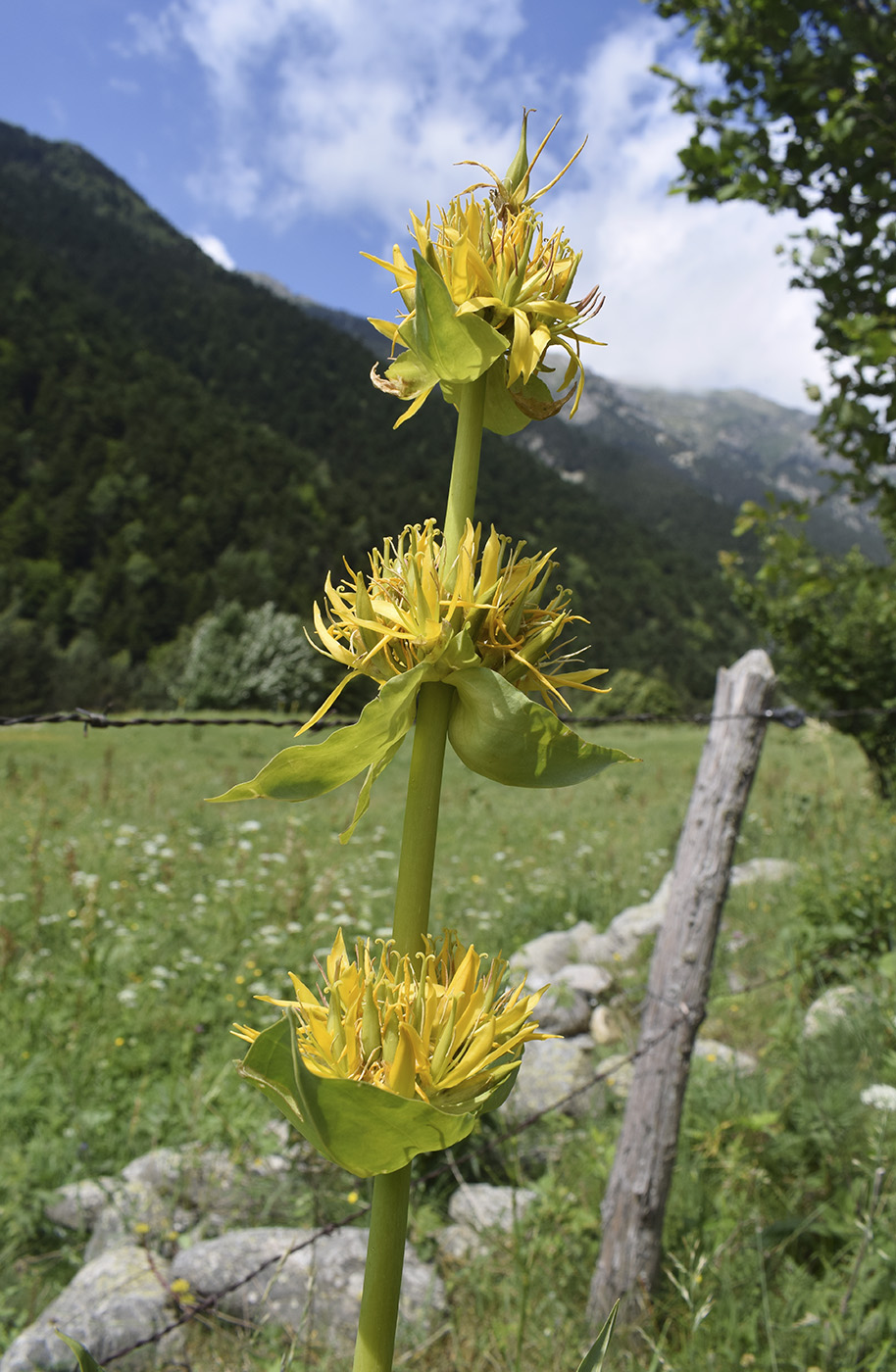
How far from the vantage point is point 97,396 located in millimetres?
58344

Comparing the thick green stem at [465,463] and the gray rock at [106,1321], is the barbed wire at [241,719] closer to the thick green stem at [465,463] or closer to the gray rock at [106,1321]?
the thick green stem at [465,463]

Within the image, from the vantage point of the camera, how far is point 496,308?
3.10 feet

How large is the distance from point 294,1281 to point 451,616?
2.84 m

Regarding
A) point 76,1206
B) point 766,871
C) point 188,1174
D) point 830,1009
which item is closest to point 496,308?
point 188,1174

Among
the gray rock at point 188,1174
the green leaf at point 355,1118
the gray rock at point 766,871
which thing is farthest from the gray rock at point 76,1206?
the gray rock at point 766,871

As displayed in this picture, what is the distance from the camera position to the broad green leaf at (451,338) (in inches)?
32.6

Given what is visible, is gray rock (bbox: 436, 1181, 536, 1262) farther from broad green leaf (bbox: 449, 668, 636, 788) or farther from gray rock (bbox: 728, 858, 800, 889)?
gray rock (bbox: 728, 858, 800, 889)

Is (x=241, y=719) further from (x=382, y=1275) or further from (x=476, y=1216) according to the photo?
(x=476, y=1216)

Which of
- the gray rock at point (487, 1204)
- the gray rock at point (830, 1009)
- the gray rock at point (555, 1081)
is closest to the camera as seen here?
the gray rock at point (487, 1204)

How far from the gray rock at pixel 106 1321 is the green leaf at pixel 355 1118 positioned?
2.09m

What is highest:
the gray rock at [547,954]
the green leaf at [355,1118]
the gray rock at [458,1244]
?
the green leaf at [355,1118]

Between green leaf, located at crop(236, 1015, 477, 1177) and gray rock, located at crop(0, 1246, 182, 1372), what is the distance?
2.09 metres

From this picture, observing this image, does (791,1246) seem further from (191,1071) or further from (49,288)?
(49,288)

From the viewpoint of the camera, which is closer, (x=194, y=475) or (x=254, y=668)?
(x=254, y=668)
